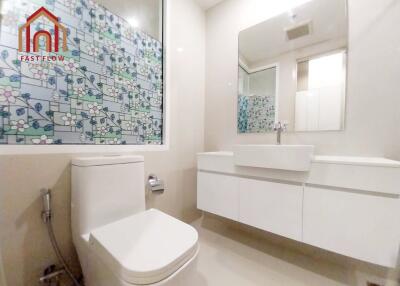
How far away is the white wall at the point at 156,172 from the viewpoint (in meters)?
0.80

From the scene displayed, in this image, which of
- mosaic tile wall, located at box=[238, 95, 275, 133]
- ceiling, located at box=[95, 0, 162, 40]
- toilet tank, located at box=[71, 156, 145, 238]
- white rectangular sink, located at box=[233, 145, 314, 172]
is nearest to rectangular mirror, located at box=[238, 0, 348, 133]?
mosaic tile wall, located at box=[238, 95, 275, 133]

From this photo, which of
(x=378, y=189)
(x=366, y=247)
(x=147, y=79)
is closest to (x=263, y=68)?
(x=147, y=79)

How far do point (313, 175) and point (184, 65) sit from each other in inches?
55.2

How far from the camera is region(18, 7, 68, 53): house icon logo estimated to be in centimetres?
→ 85

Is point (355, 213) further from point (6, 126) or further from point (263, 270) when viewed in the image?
point (6, 126)

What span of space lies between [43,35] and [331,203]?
5.85ft

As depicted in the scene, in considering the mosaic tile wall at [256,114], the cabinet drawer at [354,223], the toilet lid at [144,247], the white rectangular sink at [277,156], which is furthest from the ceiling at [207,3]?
the toilet lid at [144,247]

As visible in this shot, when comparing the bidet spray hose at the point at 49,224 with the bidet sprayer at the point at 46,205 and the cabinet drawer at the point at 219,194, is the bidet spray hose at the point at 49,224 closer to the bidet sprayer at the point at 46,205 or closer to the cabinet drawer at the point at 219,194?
Result: the bidet sprayer at the point at 46,205

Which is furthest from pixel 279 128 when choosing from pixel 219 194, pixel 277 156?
pixel 219 194

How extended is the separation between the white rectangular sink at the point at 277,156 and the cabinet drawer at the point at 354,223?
0.55ft

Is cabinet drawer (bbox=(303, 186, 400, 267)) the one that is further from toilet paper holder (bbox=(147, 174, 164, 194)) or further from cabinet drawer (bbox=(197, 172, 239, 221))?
toilet paper holder (bbox=(147, 174, 164, 194))

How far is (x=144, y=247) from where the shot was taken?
71 cm

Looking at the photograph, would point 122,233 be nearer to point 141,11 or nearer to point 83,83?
point 83,83

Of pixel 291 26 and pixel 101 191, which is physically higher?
pixel 291 26
